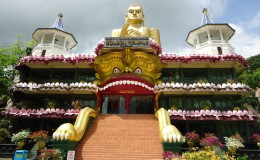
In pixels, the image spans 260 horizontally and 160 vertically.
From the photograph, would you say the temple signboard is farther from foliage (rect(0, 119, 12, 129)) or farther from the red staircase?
foliage (rect(0, 119, 12, 129))

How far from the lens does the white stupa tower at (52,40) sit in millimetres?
24750

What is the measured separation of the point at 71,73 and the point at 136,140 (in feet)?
41.0

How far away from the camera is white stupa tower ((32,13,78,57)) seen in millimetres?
24750

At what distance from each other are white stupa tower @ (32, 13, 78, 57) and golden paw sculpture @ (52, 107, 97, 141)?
44.3 ft

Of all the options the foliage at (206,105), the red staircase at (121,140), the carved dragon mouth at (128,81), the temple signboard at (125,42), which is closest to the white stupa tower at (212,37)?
the foliage at (206,105)

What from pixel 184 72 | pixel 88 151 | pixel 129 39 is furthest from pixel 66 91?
pixel 184 72

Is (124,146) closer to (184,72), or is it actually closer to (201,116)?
(201,116)

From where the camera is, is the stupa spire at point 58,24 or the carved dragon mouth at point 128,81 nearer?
the carved dragon mouth at point 128,81

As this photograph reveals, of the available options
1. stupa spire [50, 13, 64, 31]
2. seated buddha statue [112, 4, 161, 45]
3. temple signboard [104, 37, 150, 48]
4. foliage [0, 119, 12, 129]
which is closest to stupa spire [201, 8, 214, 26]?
seated buddha statue [112, 4, 161, 45]

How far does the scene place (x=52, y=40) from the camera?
1005 inches

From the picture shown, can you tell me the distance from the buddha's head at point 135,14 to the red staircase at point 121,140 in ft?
42.2

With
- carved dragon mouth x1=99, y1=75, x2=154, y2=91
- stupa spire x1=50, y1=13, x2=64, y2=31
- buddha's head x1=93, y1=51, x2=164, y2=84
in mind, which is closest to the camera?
carved dragon mouth x1=99, y1=75, x2=154, y2=91

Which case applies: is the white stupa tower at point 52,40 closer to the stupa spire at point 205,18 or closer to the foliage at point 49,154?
the foliage at point 49,154

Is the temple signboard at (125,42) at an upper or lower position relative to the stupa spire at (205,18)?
lower
